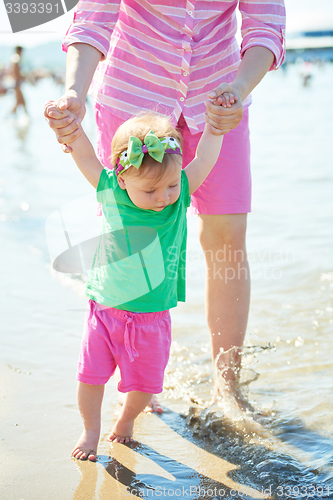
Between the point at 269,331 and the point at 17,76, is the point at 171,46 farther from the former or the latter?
the point at 17,76

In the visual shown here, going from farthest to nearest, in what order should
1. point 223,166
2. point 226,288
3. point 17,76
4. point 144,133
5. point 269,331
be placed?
point 17,76
point 269,331
point 226,288
point 223,166
point 144,133

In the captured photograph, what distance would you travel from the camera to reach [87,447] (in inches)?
75.2

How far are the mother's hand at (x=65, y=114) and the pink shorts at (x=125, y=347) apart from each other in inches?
22.9

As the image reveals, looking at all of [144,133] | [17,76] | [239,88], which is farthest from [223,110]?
[17,76]

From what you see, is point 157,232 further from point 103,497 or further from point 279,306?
point 279,306

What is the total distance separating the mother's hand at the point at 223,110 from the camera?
174 cm

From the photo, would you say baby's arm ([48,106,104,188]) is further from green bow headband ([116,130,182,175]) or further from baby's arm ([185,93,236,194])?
baby's arm ([185,93,236,194])

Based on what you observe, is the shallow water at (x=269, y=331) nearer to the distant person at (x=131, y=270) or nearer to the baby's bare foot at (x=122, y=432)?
the baby's bare foot at (x=122, y=432)

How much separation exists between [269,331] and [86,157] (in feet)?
5.59

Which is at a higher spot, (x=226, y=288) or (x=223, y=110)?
(x=223, y=110)

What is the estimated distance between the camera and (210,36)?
2068 millimetres

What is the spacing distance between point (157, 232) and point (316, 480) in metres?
0.96

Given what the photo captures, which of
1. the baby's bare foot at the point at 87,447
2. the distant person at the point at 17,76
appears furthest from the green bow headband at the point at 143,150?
the distant person at the point at 17,76

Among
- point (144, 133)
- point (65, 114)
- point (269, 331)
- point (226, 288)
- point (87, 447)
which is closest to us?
point (65, 114)
